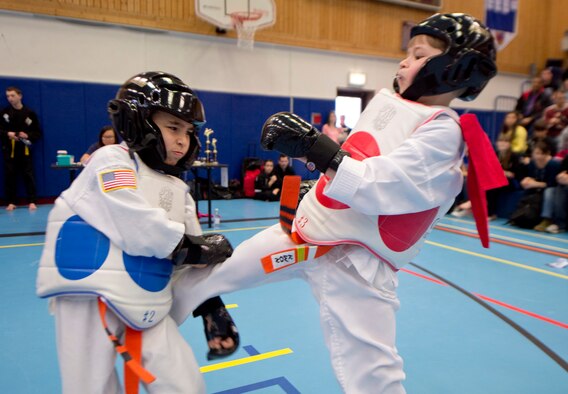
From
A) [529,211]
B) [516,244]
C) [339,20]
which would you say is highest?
[339,20]

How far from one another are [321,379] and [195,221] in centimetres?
149

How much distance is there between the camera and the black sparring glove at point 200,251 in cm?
194

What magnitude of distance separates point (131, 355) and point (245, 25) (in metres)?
11.0

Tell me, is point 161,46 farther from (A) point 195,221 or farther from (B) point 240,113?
(A) point 195,221

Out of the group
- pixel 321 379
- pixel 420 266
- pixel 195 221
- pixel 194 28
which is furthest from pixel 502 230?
pixel 194 28

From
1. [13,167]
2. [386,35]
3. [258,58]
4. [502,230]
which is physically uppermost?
[386,35]

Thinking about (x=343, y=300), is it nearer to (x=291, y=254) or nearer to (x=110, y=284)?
(x=291, y=254)

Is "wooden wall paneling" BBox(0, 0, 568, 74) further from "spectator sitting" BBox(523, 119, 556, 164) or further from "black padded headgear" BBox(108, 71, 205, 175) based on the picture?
"black padded headgear" BBox(108, 71, 205, 175)

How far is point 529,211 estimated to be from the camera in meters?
8.29

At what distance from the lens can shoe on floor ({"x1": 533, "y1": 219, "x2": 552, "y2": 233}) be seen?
820 centimetres

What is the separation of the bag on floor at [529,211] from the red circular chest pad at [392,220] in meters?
7.49

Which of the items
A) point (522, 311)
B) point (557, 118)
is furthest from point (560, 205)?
point (522, 311)

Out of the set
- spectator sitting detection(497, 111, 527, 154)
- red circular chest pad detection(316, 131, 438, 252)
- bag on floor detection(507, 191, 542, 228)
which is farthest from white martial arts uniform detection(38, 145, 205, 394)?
spectator sitting detection(497, 111, 527, 154)

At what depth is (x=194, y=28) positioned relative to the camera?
38.8 feet
